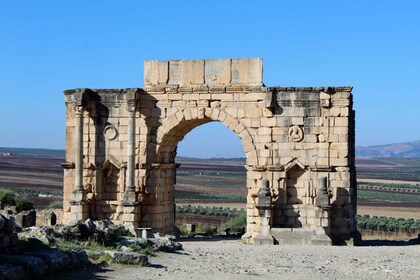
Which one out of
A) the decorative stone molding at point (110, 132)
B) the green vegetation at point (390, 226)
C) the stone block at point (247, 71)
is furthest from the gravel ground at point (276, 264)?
the green vegetation at point (390, 226)

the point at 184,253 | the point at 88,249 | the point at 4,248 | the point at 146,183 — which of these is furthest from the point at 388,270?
the point at 146,183

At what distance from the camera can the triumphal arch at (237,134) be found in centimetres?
2184

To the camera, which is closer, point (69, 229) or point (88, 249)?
point (88, 249)

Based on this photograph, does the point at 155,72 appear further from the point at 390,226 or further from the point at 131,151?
the point at 390,226

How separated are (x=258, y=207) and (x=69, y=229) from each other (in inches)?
298

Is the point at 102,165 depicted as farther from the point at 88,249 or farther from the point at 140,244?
the point at 88,249

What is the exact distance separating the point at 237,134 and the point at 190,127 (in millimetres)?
1949

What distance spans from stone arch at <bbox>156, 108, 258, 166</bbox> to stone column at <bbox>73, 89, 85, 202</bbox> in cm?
220

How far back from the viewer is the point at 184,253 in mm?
16719

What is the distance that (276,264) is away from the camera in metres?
15.7

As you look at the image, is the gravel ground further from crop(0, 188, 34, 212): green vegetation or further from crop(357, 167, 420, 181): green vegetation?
crop(357, 167, 420, 181): green vegetation

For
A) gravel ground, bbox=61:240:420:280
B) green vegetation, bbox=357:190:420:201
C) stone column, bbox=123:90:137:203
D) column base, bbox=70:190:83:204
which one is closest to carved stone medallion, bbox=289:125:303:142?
gravel ground, bbox=61:240:420:280

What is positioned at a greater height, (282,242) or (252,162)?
(252,162)

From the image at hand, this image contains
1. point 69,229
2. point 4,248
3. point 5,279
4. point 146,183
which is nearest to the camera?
point 5,279
